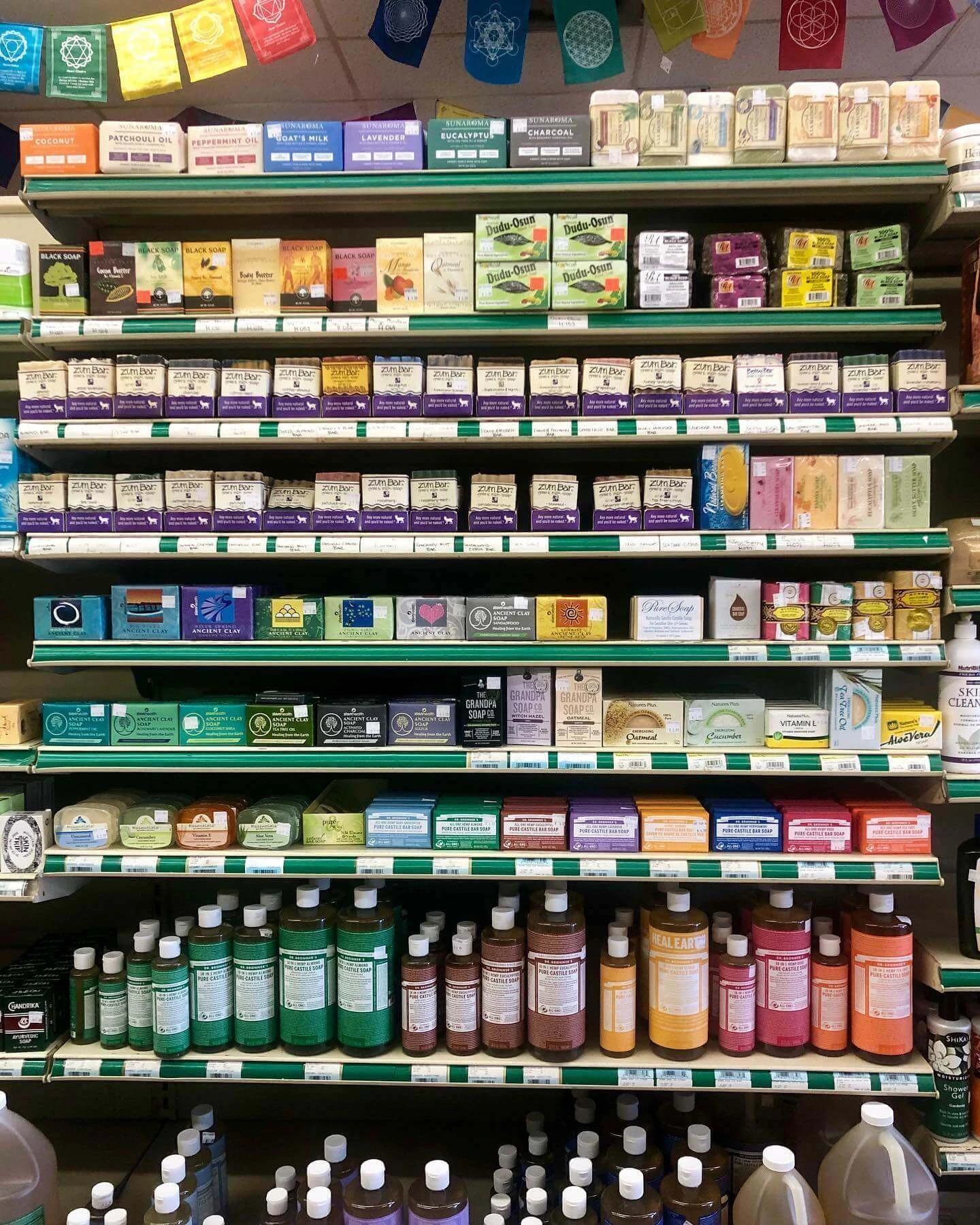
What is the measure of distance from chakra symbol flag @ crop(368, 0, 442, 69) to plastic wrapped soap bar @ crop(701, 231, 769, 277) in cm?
108

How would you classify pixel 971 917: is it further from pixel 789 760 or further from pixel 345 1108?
pixel 345 1108

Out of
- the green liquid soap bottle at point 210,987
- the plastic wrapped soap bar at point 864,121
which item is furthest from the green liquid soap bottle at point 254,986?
the plastic wrapped soap bar at point 864,121

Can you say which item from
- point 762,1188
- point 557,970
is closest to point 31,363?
point 557,970

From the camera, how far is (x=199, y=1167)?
2.21 metres

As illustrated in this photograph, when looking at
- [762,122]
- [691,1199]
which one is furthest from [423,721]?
[762,122]

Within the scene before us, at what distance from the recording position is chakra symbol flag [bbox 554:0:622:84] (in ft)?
7.90

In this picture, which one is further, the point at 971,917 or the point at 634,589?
the point at 634,589

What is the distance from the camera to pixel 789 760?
2.31m

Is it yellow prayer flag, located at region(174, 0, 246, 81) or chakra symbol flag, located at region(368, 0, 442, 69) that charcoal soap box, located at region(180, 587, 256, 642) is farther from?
chakra symbol flag, located at region(368, 0, 442, 69)

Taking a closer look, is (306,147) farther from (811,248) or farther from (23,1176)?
(23,1176)

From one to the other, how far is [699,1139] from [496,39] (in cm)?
314

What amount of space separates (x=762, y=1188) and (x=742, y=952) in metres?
0.54

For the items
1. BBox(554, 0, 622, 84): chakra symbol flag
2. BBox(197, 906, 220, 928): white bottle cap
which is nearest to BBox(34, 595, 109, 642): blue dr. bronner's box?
BBox(197, 906, 220, 928): white bottle cap

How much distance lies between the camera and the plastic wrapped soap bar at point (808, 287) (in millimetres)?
2295
